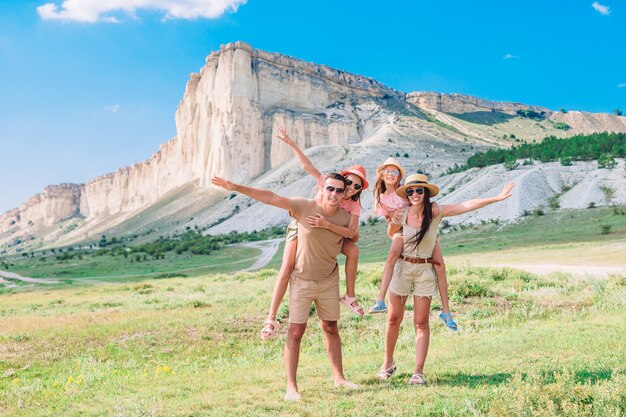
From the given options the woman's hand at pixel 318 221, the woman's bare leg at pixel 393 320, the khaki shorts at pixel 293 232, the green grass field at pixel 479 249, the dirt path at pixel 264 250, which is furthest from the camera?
the dirt path at pixel 264 250

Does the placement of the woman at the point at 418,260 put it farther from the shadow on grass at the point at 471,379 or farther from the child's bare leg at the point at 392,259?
the shadow on grass at the point at 471,379

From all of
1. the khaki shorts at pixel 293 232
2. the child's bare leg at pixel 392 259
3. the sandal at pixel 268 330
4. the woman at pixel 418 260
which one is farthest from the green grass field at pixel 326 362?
the khaki shorts at pixel 293 232

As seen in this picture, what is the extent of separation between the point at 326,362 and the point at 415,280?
2.42 metres

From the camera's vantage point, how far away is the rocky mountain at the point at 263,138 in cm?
9169

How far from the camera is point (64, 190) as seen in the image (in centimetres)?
16962

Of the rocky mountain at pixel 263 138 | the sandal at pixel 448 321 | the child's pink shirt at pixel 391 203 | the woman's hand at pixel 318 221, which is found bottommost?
the sandal at pixel 448 321

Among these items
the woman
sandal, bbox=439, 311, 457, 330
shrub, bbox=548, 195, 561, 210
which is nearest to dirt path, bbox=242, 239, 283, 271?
shrub, bbox=548, 195, 561, 210

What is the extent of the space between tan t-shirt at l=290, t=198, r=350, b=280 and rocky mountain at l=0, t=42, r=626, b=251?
68.5 meters

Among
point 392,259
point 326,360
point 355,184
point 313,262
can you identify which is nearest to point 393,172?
point 355,184

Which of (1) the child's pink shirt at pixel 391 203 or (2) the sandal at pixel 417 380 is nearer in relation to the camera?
(2) the sandal at pixel 417 380

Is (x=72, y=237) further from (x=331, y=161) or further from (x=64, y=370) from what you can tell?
(x=64, y=370)

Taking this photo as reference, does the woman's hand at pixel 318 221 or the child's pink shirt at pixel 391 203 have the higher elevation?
the child's pink shirt at pixel 391 203

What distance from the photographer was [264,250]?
54156 mm

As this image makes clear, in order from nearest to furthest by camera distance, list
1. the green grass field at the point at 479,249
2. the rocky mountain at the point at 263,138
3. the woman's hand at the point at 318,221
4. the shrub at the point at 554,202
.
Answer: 1. the woman's hand at the point at 318,221
2. the green grass field at the point at 479,249
3. the shrub at the point at 554,202
4. the rocky mountain at the point at 263,138
